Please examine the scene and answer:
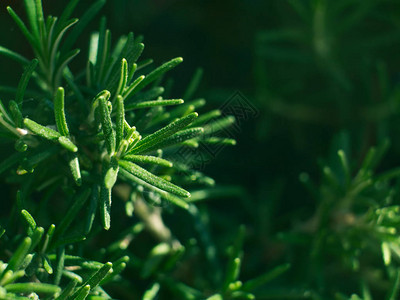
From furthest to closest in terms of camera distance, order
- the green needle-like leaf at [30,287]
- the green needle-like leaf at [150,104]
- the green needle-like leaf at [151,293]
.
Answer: the green needle-like leaf at [151,293] < the green needle-like leaf at [150,104] < the green needle-like leaf at [30,287]

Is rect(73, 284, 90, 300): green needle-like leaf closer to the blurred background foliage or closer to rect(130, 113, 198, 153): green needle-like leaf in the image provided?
rect(130, 113, 198, 153): green needle-like leaf

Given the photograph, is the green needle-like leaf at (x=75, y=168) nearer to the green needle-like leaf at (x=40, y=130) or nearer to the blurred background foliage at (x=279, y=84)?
the green needle-like leaf at (x=40, y=130)

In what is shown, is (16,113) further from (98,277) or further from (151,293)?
(151,293)

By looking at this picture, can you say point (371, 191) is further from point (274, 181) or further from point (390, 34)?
point (390, 34)

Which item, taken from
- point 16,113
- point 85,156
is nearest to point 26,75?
point 16,113

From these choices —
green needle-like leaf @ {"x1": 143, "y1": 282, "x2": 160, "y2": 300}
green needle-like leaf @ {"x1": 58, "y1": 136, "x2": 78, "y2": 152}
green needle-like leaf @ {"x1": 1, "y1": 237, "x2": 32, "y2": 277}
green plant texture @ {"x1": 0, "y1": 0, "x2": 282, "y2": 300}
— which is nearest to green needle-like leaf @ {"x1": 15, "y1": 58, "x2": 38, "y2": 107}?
green plant texture @ {"x1": 0, "y1": 0, "x2": 282, "y2": 300}

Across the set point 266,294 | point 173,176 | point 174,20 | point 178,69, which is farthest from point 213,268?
point 174,20

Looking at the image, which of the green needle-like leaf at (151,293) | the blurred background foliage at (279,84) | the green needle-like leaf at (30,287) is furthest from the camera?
the blurred background foliage at (279,84)

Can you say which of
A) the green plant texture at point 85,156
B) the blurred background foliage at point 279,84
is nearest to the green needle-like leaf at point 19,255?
the green plant texture at point 85,156

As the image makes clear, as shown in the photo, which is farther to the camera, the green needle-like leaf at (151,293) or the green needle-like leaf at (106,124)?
the green needle-like leaf at (151,293)
